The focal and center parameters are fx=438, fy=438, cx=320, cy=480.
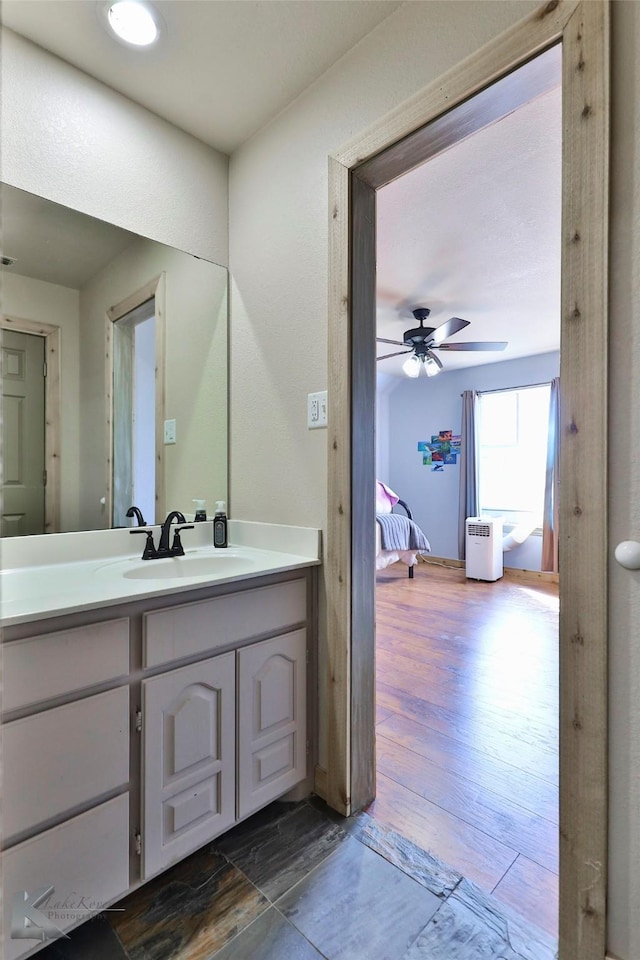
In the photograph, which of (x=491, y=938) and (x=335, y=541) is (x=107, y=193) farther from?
(x=491, y=938)

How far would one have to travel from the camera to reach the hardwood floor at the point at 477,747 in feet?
4.24

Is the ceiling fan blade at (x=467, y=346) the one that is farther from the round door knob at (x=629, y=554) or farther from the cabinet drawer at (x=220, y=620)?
the round door knob at (x=629, y=554)

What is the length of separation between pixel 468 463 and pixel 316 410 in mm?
4206

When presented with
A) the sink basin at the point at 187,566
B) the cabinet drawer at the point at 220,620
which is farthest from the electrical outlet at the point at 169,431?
the cabinet drawer at the point at 220,620

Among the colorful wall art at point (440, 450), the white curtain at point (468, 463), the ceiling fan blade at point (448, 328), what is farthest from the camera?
the colorful wall art at point (440, 450)

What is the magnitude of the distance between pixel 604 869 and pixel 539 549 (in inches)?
177

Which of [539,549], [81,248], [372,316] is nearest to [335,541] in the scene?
[372,316]

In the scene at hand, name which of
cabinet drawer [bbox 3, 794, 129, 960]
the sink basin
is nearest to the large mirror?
the sink basin

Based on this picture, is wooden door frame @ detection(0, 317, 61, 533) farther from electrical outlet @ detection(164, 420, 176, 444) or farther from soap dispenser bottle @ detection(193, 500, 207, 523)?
soap dispenser bottle @ detection(193, 500, 207, 523)

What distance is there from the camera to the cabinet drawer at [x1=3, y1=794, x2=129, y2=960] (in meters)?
0.89

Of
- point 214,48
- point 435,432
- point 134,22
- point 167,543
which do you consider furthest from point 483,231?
point 435,432

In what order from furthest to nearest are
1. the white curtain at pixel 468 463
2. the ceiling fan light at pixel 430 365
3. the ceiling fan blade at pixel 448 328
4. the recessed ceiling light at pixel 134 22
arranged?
the white curtain at pixel 468 463 → the ceiling fan light at pixel 430 365 → the ceiling fan blade at pixel 448 328 → the recessed ceiling light at pixel 134 22

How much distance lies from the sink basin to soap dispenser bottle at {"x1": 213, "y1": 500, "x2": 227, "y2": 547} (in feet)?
0.48

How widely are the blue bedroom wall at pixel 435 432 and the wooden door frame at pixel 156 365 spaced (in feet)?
14.4
